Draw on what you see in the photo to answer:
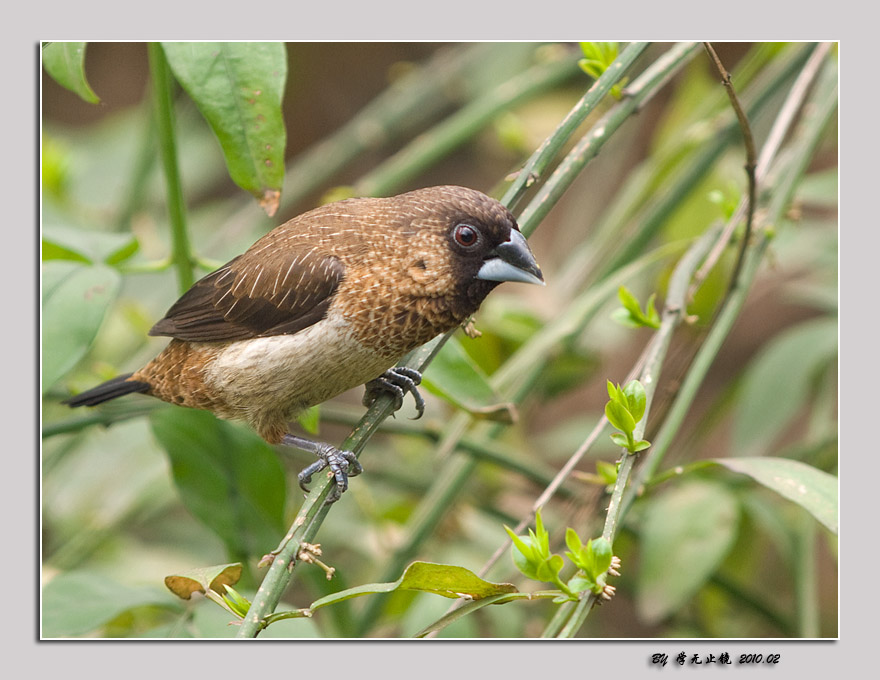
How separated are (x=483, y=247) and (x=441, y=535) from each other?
139cm

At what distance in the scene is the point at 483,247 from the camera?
1.63 metres

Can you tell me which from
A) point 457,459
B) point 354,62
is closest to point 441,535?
point 457,459

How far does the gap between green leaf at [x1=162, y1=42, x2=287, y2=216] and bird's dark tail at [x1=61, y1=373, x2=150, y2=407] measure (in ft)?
2.11

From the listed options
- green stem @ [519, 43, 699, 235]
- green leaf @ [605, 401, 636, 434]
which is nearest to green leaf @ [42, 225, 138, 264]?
green stem @ [519, 43, 699, 235]

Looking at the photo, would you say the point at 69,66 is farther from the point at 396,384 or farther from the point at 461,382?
the point at 461,382

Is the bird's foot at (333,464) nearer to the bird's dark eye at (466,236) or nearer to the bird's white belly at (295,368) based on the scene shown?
the bird's white belly at (295,368)

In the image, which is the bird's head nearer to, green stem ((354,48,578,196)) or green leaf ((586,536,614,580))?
green leaf ((586,536,614,580))

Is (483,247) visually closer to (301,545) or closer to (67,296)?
(301,545)

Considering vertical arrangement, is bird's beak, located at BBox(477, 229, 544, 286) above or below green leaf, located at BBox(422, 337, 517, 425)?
above

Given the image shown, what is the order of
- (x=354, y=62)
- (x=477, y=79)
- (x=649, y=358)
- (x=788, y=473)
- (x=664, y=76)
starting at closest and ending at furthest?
(x=649, y=358) → (x=788, y=473) → (x=664, y=76) → (x=477, y=79) → (x=354, y=62)

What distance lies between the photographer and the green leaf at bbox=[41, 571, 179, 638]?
1.91 metres

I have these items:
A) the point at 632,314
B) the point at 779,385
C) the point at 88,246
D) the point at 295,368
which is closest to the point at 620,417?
the point at 632,314

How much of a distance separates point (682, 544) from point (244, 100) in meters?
1.41

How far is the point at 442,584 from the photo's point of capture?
136 centimetres
